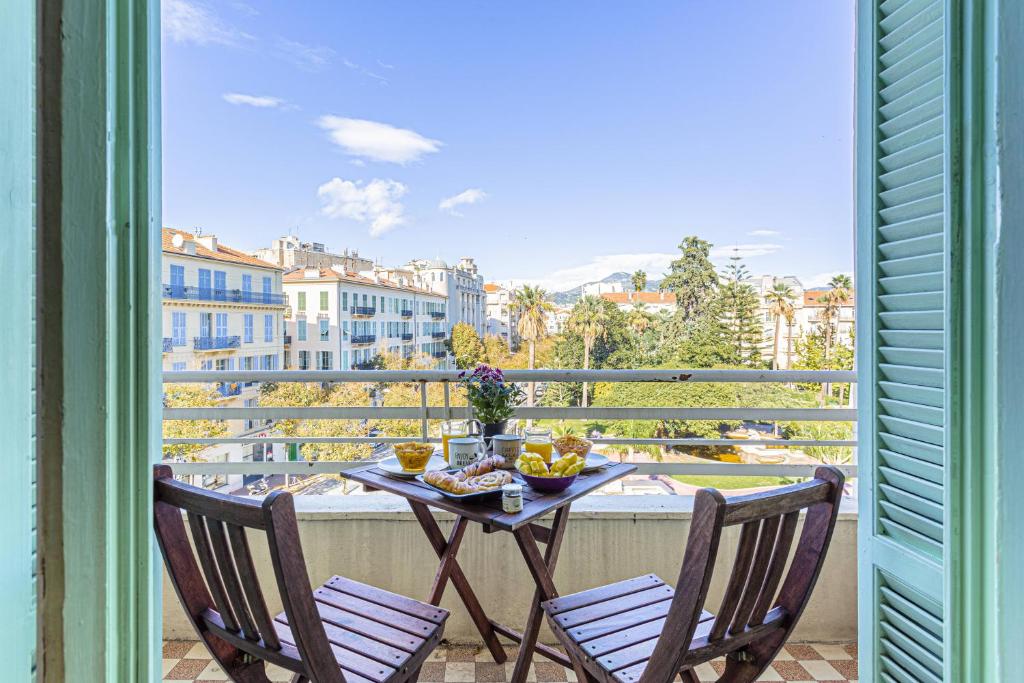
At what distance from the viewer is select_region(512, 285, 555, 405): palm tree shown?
18.8 m

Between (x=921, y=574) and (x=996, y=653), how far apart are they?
0.20 meters

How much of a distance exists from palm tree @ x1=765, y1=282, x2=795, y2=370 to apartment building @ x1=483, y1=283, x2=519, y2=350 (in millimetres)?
8322

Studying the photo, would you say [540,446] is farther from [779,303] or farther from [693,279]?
[693,279]

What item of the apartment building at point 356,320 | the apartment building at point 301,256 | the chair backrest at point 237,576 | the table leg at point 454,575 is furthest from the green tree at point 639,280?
the chair backrest at point 237,576

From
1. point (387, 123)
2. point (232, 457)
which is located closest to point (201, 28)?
point (387, 123)

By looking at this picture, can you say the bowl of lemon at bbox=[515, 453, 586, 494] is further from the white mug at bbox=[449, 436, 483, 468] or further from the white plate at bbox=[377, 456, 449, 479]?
the white plate at bbox=[377, 456, 449, 479]

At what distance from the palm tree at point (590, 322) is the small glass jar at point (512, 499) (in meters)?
16.8

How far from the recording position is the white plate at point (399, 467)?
5.27 ft

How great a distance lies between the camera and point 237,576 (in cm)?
102

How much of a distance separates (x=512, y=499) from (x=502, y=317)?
17.3 m

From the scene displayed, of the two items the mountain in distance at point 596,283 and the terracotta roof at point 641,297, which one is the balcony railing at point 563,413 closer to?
the terracotta roof at point 641,297

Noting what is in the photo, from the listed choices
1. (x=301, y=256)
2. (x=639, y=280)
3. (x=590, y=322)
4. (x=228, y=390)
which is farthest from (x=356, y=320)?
(x=639, y=280)

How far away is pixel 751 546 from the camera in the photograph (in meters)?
1.02

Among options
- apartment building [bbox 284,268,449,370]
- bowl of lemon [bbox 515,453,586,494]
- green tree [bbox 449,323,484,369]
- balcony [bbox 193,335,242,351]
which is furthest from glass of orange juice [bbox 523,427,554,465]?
green tree [bbox 449,323,484,369]
